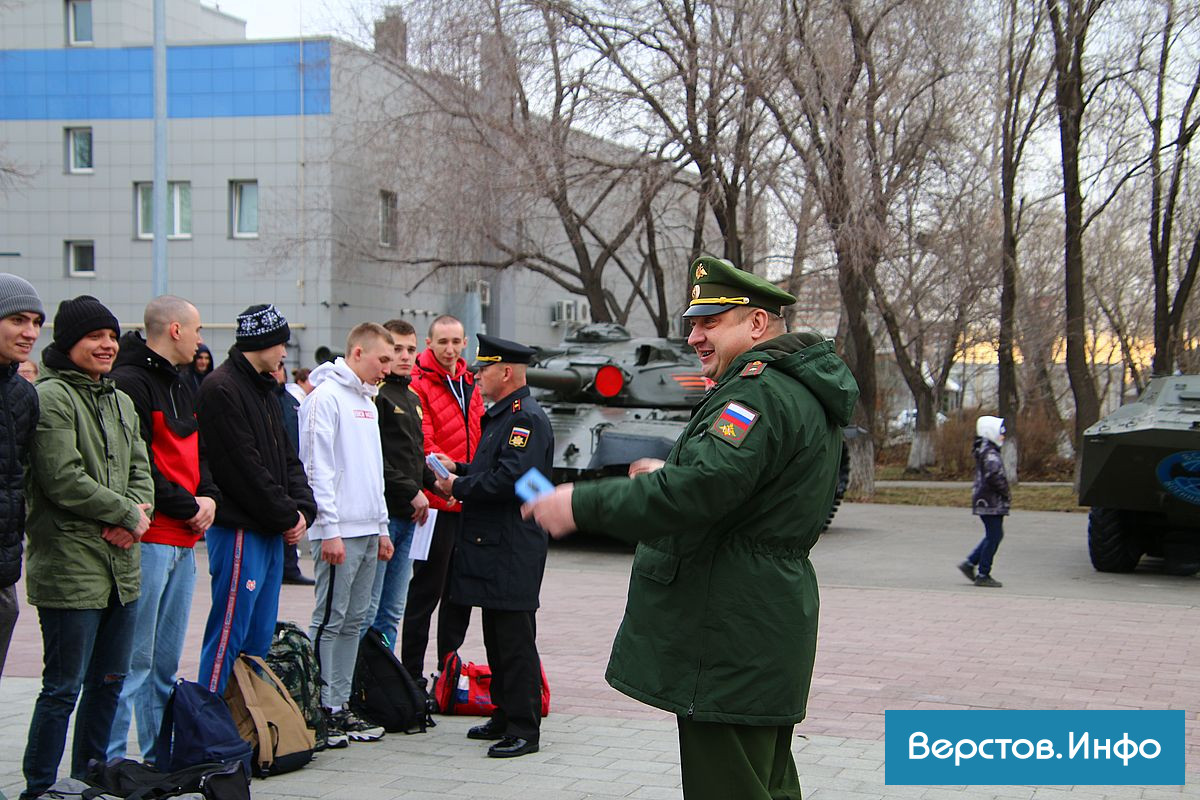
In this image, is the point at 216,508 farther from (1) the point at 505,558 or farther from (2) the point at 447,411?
(2) the point at 447,411

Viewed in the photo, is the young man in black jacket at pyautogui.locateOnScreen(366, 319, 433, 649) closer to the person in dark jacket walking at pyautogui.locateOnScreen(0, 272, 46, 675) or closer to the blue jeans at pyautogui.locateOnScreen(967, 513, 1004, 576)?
the person in dark jacket walking at pyautogui.locateOnScreen(0, 272, 46, 675)

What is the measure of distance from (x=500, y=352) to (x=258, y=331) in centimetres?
117

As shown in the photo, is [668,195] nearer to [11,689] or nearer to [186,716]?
[11,689]

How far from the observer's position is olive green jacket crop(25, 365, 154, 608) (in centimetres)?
504

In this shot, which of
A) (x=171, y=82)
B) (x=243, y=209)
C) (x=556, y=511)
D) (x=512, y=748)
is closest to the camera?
(x=556, y=511)

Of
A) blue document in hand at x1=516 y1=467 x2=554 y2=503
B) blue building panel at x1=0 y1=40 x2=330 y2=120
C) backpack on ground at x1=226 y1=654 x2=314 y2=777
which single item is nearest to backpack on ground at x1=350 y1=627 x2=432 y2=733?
backpack on ground at x1=226 y1=654 x2=314 y2=777

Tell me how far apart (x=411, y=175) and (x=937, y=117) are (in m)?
8.38

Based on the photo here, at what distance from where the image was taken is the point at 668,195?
21.6 m

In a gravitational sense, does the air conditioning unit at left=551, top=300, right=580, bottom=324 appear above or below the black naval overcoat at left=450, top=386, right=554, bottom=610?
above

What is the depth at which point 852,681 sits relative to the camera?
7.78 m

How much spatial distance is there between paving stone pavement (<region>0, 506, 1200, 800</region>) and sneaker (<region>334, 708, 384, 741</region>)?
74mm

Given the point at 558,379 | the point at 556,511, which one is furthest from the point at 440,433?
the point at 558,379

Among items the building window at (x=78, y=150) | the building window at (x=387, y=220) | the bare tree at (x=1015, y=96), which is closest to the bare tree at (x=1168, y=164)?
the bare tree at (x=1015, y=96)

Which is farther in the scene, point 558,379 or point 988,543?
point 558,379
